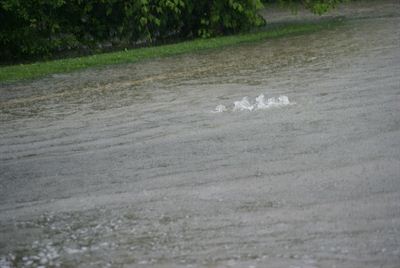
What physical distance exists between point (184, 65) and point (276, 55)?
81.8 inches

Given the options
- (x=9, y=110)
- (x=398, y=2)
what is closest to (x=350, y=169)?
(x=9, y=110)

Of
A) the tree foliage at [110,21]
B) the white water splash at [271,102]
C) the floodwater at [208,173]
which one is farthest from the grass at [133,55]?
the white water splash at [271,102]

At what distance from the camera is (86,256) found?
5.28m

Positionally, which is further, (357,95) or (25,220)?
(357,95)

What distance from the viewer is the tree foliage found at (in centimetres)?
2242

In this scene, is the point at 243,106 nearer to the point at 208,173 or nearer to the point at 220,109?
the point at 220,109

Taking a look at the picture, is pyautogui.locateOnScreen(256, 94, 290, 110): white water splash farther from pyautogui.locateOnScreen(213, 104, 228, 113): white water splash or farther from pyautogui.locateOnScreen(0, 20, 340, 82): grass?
pyautogui.locateOnScreen(0, 20, 340, 82): grass

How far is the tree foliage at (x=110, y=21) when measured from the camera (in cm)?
2242

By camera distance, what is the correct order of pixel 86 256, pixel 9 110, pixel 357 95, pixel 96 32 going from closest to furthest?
pixel 86 256, pixel 357 95, pixel 9 110, pixel 96 32

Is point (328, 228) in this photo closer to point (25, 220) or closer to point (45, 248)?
point (45, 248)

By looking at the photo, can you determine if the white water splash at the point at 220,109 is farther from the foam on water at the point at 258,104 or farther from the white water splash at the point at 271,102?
the white water splash at the point at 271,102

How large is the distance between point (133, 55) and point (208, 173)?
12.9 meters

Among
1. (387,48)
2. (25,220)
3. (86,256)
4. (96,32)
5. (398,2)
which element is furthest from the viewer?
(398,2)

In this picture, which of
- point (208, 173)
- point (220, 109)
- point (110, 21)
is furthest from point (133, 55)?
point (208, 173)
